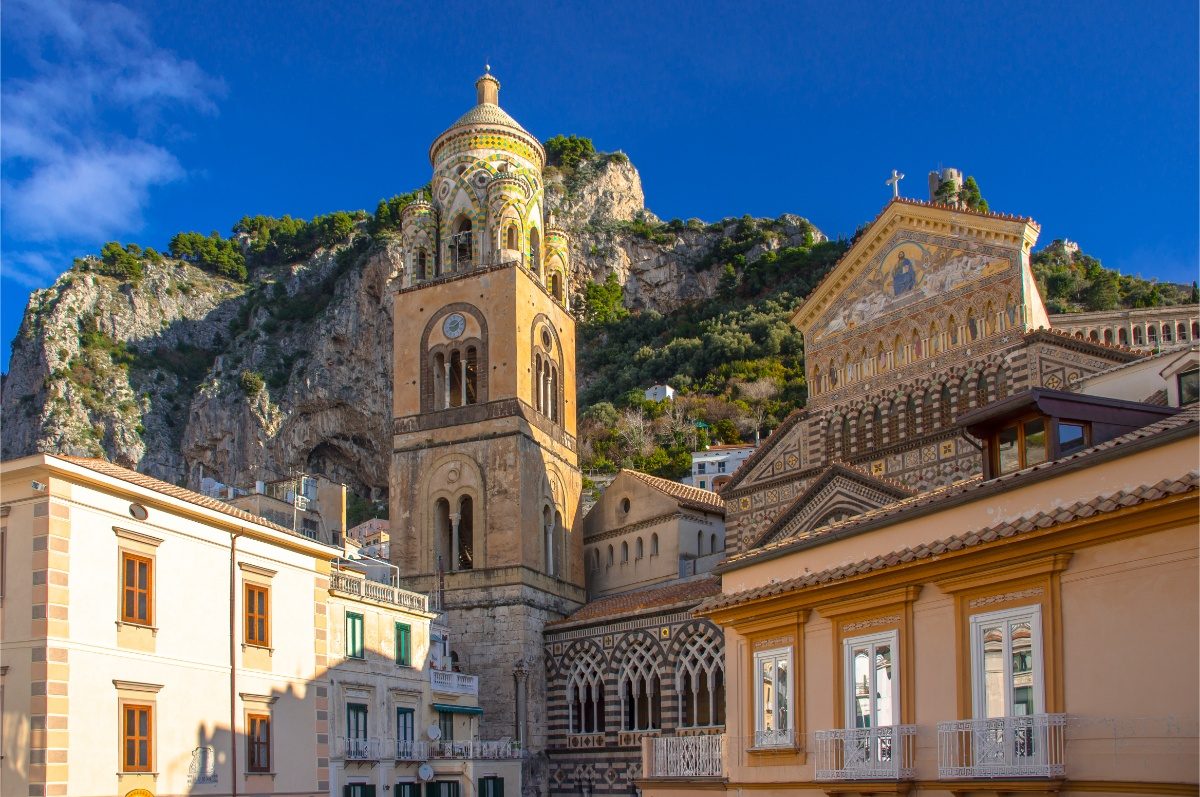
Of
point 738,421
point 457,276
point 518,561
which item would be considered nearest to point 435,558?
point 518,561

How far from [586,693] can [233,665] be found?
21.8 meters

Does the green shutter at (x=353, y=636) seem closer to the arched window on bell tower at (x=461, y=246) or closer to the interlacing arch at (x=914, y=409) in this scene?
the interlacing arch at (x=914, y=409)

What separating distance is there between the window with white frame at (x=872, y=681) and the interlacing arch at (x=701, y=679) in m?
24.5

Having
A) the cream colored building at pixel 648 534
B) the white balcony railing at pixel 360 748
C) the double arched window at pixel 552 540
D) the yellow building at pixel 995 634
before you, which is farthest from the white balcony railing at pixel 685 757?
the double arched window at pixel 552 540

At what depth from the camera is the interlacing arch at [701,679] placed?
137 ft

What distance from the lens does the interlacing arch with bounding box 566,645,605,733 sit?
152 ft

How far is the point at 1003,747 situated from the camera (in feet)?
47.6

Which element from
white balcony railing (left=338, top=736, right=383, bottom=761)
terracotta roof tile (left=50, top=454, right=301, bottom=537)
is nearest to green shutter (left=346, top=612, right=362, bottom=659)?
white balcony railing (left=338, top=736, right=383, bottom=761)

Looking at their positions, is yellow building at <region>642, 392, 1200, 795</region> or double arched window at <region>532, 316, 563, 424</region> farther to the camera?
double arched window at <region>532, 316, 563, 424</region>

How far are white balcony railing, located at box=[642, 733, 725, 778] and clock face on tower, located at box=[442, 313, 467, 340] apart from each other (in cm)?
3232

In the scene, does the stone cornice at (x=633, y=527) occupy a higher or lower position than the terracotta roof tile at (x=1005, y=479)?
higher

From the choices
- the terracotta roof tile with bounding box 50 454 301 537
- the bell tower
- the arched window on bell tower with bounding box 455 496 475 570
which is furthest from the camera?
the arched window on bell tower with bounding box 455 496 475 570

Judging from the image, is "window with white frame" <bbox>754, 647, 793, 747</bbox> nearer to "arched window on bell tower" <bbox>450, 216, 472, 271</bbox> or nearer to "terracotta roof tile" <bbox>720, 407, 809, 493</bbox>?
"terracotta roof tile" <bbox>720, 407, 809, 493</bbox>

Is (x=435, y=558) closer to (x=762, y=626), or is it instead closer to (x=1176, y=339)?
(x=762, y=626)
